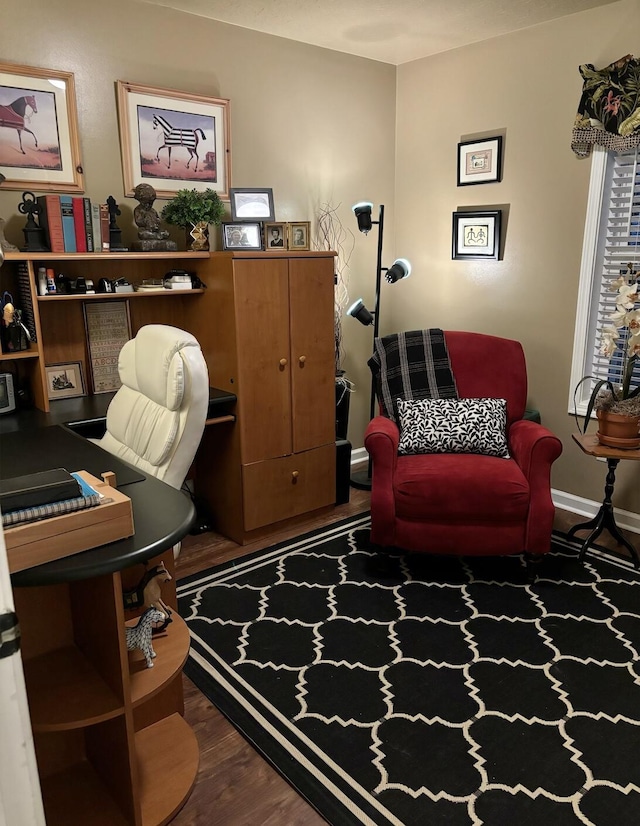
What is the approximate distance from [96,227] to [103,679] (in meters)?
1.99

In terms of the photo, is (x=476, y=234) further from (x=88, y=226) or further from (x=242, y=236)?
(x=88, y=226)

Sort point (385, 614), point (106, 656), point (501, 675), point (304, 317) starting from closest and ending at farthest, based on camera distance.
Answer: point (106, 656) < point (501, 675) < point (385, 614) < point (304, 317)

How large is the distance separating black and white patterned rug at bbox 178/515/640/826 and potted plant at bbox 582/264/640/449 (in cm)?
60

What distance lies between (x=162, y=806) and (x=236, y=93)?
319 cm

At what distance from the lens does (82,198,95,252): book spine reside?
9.12 feet

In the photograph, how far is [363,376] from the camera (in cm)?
436

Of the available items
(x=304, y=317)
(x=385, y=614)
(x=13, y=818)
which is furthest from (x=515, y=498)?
(x=13, y=818)

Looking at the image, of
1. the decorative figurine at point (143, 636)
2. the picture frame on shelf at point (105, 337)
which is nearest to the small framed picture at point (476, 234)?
the picture frame on shelf at point (105, 337)

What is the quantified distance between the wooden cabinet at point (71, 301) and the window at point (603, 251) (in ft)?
6.38

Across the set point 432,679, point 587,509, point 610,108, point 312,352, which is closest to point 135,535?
point 432,679

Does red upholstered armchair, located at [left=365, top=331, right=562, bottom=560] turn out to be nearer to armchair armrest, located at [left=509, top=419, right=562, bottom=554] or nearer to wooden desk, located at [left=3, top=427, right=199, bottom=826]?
armchair armrest, located at [left=509, top=419, right=562, bottom=554]

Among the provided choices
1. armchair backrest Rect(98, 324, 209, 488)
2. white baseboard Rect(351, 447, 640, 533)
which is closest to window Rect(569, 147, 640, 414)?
white baseboard Rect(351, 447, 640, 533)

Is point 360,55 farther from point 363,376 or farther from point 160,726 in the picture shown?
point 160,726

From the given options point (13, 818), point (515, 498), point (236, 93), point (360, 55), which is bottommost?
point (515, 498)
